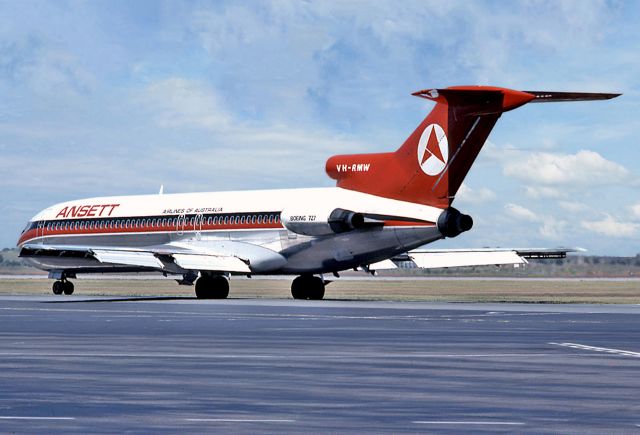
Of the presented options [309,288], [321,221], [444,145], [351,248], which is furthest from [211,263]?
[444,145]

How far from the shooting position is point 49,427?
1131 centimetres

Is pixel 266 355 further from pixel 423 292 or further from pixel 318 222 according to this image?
pixel 423 292

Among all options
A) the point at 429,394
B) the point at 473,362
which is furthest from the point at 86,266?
the point at 429,394

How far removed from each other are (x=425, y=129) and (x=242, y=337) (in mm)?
20222

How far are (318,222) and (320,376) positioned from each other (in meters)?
30.0

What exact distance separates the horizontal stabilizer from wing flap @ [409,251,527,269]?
29.1 ft

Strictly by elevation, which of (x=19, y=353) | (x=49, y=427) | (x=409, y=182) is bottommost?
(x=49, y=427)

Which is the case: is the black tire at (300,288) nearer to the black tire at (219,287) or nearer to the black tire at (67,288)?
the black tire at (219,287)

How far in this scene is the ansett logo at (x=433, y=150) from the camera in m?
42.9

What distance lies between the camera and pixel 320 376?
1639 centimetres

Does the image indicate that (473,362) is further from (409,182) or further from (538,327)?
(409,182)

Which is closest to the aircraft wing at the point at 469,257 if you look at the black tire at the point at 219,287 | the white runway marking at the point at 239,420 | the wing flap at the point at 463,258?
the wing flap at the point at 463,258

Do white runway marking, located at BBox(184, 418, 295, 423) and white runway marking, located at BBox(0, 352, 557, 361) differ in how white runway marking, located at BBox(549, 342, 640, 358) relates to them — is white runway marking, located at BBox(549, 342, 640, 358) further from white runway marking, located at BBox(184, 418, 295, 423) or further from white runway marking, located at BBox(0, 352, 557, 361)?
white runway marking, located at BBox(184, 418, 295, 423)

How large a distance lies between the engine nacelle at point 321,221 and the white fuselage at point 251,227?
5 centimetres
